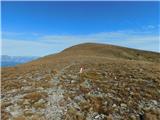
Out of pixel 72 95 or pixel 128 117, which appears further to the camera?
pixel 72 95

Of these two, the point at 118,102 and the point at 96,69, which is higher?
the point at 96,69

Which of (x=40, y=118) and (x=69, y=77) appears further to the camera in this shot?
(x=69, y=77)

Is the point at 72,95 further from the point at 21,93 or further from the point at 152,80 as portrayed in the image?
the point at 152,80

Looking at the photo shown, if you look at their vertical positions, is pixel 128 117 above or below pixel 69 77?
below

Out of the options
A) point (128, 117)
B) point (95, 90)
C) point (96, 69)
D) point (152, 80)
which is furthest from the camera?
point (96, 69)

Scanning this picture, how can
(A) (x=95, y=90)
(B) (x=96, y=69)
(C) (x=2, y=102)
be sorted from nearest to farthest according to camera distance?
(C) (x=2, y=102) → (A) (x=95, y=90) → (B) (x=96, y=69)

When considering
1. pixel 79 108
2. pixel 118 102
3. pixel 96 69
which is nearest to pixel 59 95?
pixel 79 108

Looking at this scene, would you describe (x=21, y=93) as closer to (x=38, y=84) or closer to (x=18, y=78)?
(x=38, y=84)

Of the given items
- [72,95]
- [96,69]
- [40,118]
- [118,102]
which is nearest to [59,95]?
[72,95]

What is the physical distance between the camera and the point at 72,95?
1970cm

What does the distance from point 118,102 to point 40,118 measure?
712 cm

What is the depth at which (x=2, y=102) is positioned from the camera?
716 inches

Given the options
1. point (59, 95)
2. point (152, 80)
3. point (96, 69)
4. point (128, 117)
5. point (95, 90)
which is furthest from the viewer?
point (96, 69)

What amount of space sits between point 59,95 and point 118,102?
5303 millimetres
